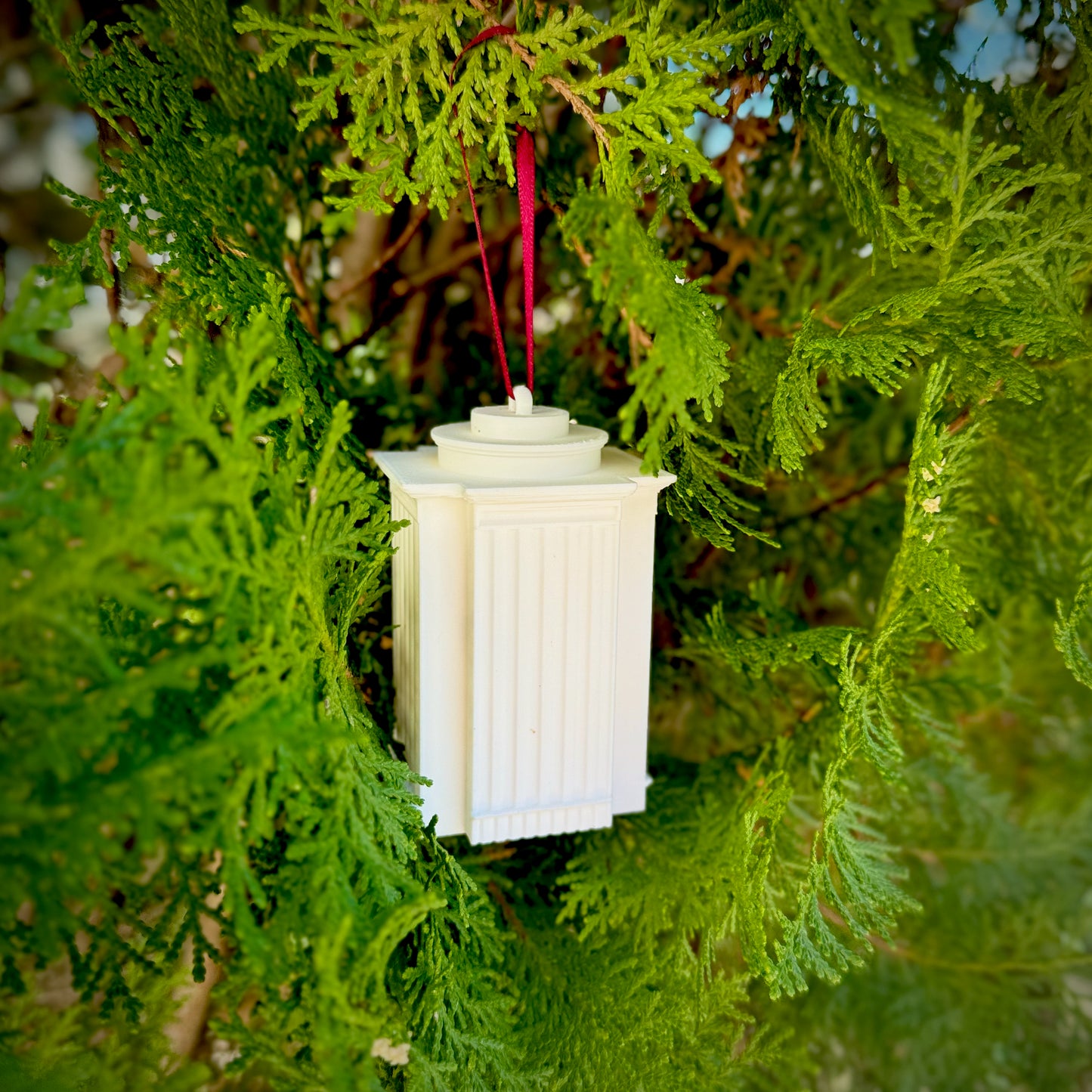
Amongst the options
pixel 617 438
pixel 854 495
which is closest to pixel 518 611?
pixel 617 438

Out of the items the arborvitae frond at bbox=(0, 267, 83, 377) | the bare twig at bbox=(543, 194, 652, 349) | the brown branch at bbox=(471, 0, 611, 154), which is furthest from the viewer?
the bare twig at bbox=(543, 194, 652, 349)

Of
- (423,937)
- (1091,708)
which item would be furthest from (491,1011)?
(1091,708)

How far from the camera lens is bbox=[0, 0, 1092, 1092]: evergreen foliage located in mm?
478

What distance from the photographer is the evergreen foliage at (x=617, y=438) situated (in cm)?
48

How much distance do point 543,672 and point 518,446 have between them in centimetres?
16

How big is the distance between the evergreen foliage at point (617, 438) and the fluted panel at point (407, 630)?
0.03 m

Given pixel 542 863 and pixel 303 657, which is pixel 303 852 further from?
pixel 542 863

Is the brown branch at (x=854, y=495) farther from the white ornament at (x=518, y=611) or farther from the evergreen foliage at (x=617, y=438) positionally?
the white ornament at (x=518, y=611)

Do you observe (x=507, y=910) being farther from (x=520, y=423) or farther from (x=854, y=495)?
(x=854, y=495)

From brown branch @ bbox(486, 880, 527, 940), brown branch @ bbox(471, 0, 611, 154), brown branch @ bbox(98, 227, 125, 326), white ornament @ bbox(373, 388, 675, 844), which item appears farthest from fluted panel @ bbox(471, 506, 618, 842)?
brown branch @ bbox(98, 227, 125, 326)

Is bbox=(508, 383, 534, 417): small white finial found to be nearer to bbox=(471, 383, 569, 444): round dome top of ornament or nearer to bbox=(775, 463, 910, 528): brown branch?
bbox=(471, 383, 569, 444): round dome top of ornament

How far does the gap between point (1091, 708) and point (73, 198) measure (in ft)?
4.30

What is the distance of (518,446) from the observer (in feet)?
2.10

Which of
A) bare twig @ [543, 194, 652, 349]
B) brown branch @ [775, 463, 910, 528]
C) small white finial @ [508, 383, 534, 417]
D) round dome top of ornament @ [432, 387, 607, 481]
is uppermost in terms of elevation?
bare twig @ [543, 194, 652, 349]
